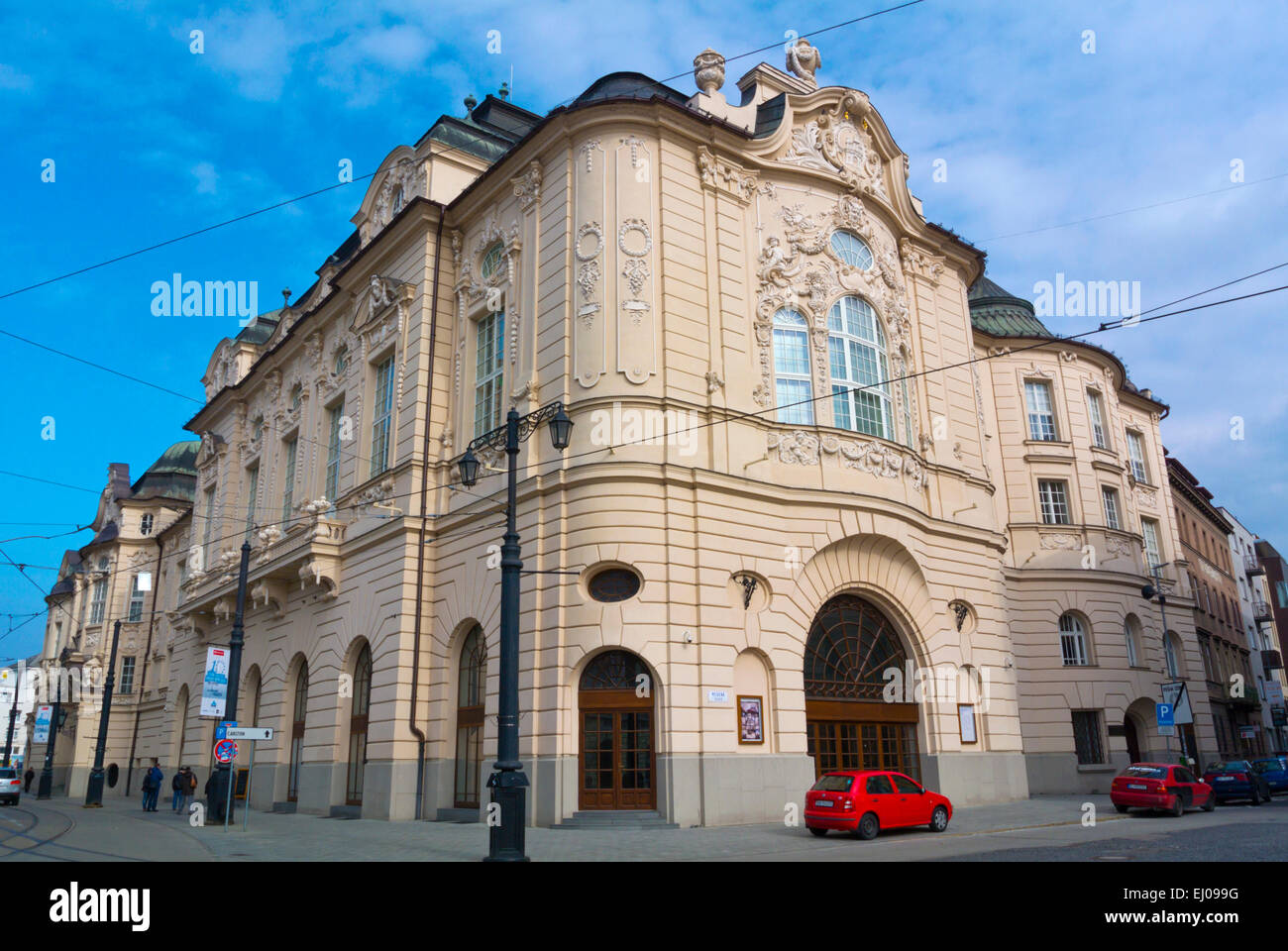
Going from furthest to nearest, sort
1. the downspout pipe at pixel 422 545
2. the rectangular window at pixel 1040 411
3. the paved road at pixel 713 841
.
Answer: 1. the rectangular window at pixel 1040 411
2. the downspout pipe at pixel 422 545
3. the paved road at pixel 713 841

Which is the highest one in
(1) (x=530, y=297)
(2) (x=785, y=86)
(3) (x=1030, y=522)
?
(2) (x=785, y=86)

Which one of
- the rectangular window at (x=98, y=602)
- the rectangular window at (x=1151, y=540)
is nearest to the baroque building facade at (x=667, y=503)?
Result: the rectangular window at (x=1151, y=540)

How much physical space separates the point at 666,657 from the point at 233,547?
977 inches

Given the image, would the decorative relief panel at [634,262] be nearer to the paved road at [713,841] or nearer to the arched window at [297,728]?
the paved road at [713,841]

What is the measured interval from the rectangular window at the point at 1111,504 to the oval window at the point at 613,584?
2391cm

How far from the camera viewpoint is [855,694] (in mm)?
24125

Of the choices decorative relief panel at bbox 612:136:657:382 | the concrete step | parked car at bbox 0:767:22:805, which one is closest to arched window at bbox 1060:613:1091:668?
the concrete step

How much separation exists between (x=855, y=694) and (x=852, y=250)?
12.2 meters

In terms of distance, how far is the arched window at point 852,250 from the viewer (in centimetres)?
2706

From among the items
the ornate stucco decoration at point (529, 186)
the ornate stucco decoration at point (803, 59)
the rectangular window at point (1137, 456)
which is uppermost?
the ornate stucco decoration at point (803, 59)

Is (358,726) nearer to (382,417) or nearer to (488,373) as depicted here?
(382,417)
